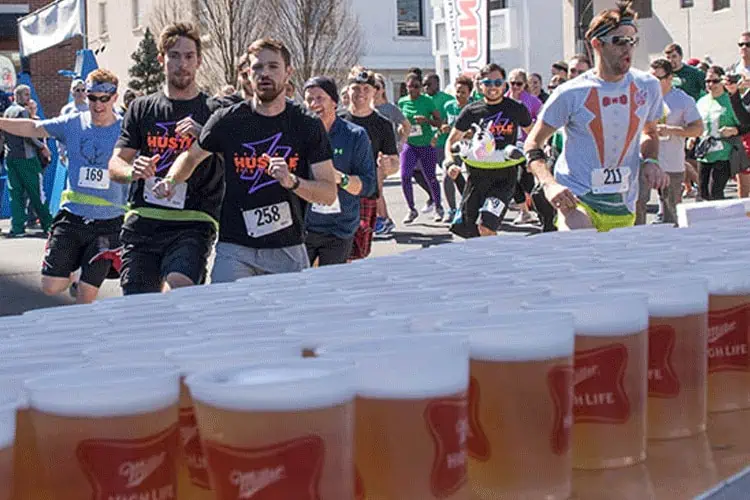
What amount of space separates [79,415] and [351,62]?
124ft

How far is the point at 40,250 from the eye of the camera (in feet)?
48.1

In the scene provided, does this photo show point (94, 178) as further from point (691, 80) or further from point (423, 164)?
point (691, 80)

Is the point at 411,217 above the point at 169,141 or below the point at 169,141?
below

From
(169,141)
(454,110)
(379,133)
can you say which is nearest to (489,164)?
(379,133)

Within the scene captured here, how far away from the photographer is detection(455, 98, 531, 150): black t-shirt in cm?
1121

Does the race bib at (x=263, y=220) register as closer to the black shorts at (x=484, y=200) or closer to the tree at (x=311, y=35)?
the black shorts at (x=484, y=200)

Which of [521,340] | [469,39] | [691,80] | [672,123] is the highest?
[469,39]

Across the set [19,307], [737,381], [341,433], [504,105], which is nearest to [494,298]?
[737,381]

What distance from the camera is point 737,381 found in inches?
84.6

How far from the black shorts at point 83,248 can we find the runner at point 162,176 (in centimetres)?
146

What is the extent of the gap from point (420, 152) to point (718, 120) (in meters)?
4.19

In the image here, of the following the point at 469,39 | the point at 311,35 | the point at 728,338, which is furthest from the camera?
the point at 311,35

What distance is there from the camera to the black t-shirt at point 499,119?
11211mm

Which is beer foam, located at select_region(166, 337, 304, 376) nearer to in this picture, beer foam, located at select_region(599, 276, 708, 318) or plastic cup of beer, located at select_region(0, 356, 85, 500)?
plastic cup of beer, located at select_region(0, 356, 85, 500)
